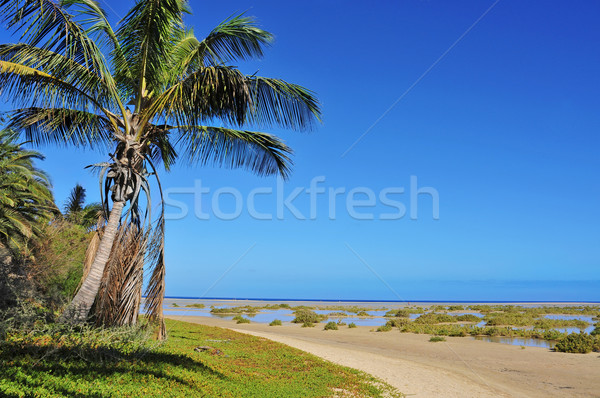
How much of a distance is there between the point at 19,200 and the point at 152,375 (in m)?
18.5

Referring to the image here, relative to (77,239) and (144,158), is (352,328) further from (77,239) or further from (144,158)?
(144,158)

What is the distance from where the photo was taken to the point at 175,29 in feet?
40.5

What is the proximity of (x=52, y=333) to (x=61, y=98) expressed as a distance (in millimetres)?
5676

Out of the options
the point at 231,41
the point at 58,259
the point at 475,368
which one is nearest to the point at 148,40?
the point at 231,41

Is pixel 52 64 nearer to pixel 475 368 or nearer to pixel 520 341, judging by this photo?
pixel 475 368

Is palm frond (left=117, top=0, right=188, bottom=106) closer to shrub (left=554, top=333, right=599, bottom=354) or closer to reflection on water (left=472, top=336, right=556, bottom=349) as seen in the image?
shrub (left=554, top=333, right=599, bottom=354)

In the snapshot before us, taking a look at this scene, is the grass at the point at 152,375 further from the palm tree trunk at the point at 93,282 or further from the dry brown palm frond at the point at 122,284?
the dry brown palm frond at the point at 122,284

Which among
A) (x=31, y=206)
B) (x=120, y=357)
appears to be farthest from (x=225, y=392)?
(x=31, y=206)

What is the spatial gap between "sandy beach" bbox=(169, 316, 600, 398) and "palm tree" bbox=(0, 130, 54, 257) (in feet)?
49.7

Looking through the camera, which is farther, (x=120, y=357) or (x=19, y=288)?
(x=19, y=288)

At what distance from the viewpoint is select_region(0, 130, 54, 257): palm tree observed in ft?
63.2

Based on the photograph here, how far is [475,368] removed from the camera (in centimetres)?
1574

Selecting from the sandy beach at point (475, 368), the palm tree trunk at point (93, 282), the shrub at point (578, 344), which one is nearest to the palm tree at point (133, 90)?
the palm tree trunk at point (93, 282)

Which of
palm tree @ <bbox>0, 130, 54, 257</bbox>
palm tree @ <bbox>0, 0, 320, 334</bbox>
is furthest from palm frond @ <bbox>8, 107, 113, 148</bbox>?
palm tree @ <bbox>0, 130, 54, 257</bbox>
